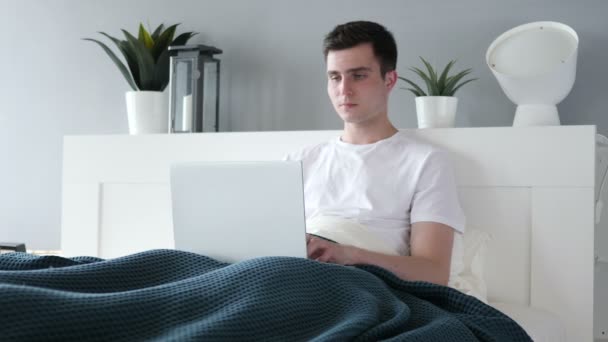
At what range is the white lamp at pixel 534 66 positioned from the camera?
2213 mm

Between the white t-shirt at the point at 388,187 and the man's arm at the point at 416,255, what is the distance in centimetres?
3

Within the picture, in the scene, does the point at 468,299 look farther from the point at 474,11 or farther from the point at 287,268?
the point at 474,11

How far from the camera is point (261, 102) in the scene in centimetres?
286

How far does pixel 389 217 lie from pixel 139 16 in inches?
57.2

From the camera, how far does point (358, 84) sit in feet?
7.35

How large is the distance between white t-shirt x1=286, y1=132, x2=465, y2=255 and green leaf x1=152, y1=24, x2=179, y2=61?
2.75 feet

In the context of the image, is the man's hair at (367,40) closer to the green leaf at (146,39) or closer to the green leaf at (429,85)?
the green leaf at (429,85)

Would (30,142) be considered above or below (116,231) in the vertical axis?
above

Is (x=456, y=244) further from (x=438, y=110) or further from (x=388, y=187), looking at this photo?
(x=438, y=110)

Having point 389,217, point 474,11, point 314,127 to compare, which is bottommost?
point 389,217

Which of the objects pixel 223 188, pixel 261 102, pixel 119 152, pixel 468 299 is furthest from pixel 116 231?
pixel 468 299

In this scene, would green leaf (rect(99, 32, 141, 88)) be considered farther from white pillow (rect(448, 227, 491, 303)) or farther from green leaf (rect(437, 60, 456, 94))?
white pillow (rect(448, 227, 491, 303))

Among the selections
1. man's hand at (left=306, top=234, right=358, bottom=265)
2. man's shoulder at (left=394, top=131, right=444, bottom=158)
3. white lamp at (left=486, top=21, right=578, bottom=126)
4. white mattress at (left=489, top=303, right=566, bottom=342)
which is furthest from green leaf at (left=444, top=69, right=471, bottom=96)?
man's hand at (left=306, top=234, right=358, bottom=265)

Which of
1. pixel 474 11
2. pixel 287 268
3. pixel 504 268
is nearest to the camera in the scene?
pixel 287 268
